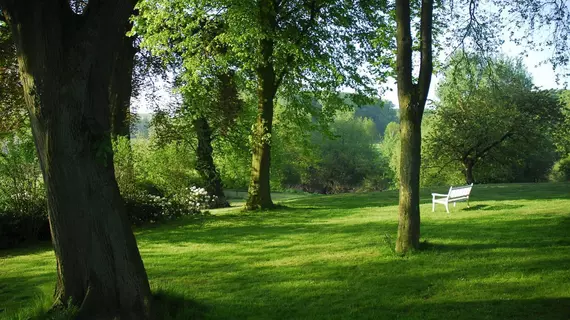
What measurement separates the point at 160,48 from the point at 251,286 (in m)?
12.6

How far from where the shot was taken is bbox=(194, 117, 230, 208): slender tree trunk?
21875 mm

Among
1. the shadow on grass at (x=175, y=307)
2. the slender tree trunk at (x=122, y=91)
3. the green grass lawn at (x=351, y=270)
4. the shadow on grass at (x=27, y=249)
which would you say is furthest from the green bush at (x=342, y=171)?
the shadow on grass at (x=175, y=307)

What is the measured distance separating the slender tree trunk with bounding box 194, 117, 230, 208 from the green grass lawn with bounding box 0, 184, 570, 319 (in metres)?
6.55

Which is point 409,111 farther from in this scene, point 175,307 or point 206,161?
point 206,161

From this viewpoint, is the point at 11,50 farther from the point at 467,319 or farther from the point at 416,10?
the point at 467,319

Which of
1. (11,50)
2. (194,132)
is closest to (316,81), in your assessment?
(194,132)

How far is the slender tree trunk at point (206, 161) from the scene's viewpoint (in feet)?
71.8

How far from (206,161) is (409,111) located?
1571 cm

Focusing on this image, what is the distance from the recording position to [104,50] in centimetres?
585

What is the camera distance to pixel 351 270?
28.4ft

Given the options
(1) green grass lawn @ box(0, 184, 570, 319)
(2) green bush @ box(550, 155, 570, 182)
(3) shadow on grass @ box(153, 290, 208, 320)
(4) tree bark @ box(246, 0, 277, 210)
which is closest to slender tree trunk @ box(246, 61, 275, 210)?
(4) tree bark @ box(246, 0, 277, 210)

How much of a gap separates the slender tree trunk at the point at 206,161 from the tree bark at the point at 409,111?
42.0 ft

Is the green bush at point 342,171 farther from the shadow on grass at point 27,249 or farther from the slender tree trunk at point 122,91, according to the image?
the shadow on grass at point 27,249

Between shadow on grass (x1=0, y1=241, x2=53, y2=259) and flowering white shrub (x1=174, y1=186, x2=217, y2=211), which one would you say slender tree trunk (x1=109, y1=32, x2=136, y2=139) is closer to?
flowering white shrub (x1=174, y1=186, x2=217, y2=211)
